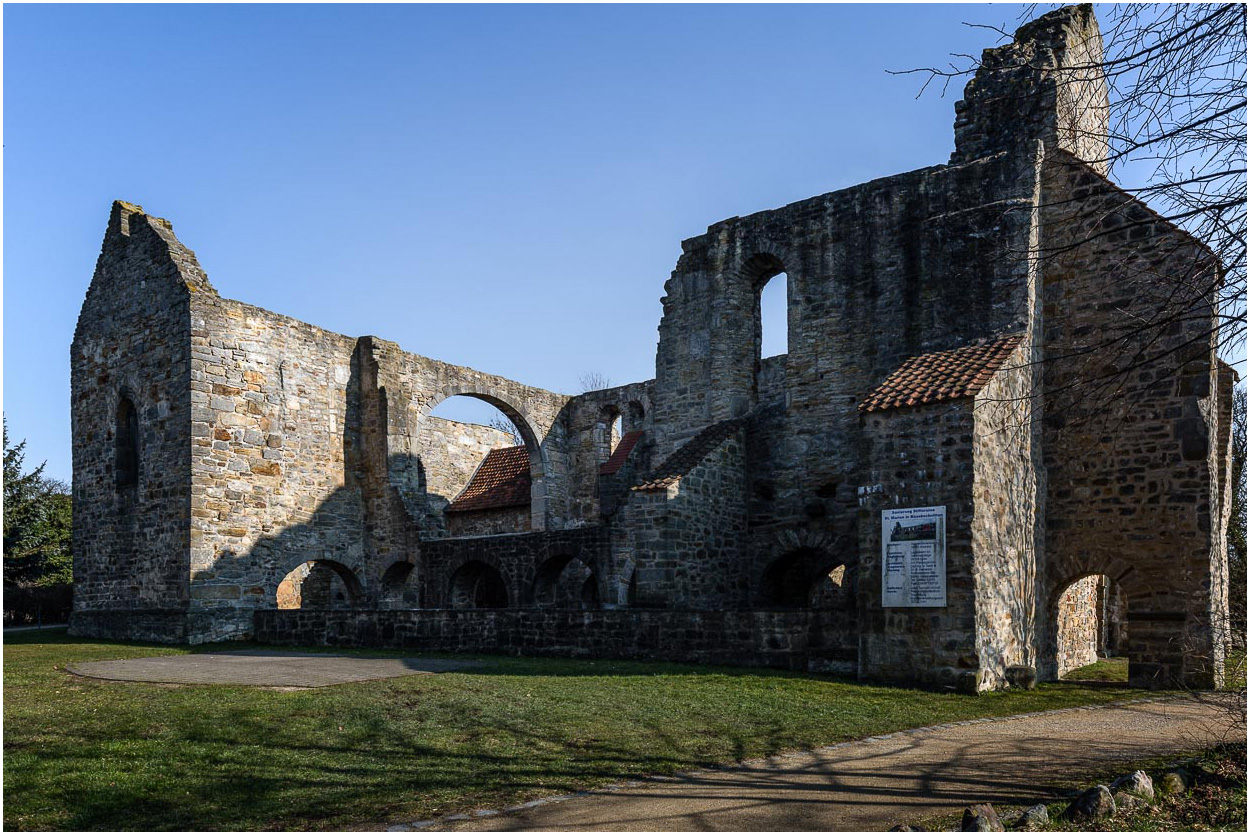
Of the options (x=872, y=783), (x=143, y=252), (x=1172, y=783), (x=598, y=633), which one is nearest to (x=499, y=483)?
(x=143, y=252)

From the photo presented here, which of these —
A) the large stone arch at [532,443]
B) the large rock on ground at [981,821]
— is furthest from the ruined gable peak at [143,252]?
the large rock on ground at [981,821]

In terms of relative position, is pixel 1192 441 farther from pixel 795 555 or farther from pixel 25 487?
pixel 25 487

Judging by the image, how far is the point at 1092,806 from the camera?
532cm

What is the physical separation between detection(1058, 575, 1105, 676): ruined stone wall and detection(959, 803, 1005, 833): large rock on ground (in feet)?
34.3

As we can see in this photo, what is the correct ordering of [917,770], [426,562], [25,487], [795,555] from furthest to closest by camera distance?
1. [25,487]
2. [426,562]
3. [795,555]
4. [917,770]

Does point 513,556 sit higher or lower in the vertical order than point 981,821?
higher

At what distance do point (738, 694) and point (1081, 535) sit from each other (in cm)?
656

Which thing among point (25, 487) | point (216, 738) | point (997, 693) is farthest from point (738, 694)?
point (25, 487)

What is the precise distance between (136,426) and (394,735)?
1636 cm

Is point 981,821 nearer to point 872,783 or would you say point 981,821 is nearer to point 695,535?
point 872,783

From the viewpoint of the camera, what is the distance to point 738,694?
33.6ft

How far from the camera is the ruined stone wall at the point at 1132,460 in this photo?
12930 mm

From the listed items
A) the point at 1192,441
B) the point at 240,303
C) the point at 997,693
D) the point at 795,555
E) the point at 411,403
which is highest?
the point at 240,303

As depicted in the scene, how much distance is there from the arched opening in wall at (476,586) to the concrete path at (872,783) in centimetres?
1509
